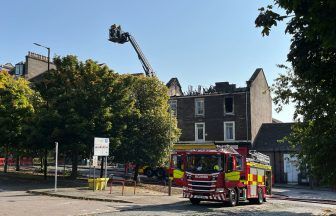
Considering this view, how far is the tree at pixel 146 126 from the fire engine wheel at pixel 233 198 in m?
11.4

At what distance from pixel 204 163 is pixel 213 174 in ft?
2.67

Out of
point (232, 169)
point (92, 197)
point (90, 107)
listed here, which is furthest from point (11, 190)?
point (232, 169)

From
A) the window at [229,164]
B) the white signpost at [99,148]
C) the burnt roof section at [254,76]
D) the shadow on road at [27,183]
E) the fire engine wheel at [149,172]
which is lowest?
the shadow on road at [27,183]

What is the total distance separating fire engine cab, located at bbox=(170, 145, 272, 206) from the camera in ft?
67.6

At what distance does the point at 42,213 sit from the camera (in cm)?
1600

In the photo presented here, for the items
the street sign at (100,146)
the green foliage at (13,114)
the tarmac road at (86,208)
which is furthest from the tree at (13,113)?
the tarmac road at (86,208)

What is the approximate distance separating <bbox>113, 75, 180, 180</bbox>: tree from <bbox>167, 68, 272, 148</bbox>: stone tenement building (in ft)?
49.7

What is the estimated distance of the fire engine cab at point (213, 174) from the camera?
67.6 feet

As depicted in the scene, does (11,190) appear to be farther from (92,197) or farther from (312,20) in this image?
(312,20)

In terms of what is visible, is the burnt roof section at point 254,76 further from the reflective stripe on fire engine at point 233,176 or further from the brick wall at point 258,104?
the reflective stripe on fire engine at point 233,176

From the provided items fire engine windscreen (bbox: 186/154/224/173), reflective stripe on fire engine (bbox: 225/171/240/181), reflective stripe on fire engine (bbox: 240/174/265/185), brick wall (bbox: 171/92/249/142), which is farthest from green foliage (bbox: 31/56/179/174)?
brick wall (bbox: 171/92/249/142)

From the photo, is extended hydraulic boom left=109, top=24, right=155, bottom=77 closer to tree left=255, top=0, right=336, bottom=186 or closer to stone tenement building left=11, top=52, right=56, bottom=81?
stone tenement building left=11, top=52, right=56, bottom=81

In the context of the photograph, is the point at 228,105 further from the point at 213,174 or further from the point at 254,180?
the point at 213,174

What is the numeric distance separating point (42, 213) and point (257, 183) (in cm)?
1288
